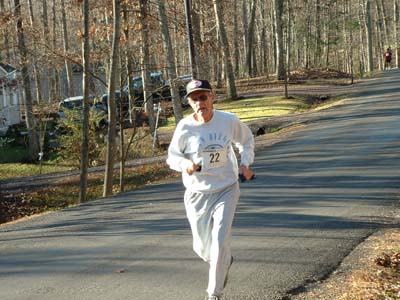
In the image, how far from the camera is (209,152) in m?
5.33

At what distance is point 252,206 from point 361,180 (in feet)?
8.75

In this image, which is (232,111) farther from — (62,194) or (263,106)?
(62,194)

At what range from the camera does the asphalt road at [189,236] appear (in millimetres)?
6484

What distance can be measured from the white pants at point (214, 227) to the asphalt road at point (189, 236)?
72cm

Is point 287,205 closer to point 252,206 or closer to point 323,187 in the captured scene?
point 252,206

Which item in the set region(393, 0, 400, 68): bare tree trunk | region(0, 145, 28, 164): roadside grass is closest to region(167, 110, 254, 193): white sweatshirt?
region(0, 145, 28, 164): roadside grass

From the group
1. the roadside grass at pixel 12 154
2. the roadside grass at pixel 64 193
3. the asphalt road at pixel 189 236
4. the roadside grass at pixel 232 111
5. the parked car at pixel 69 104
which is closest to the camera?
the asphalt road at pixel 189 236

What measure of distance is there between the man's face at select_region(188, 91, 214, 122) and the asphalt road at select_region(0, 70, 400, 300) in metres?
1.68

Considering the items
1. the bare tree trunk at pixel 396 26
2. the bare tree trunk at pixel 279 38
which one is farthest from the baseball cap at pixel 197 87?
the bare tree trunk at pixel 396 26

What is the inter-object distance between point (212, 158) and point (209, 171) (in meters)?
0.11

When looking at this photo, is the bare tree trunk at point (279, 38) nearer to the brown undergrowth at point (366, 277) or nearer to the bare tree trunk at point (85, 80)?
the bare tree trunk at point (85, 80)

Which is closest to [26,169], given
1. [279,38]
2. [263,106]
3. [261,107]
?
[261,107]

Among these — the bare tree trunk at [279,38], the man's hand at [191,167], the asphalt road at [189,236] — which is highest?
the bare tree trunk at [279,38]

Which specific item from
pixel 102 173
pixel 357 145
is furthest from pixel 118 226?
pixel 102 173
